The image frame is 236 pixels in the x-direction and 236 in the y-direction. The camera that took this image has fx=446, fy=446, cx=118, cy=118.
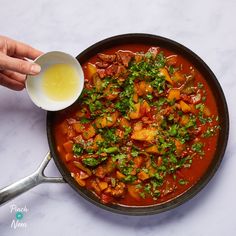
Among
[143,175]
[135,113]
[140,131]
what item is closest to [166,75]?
[135,113]

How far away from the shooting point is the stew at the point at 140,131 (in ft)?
12.7

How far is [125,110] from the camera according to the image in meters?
3.93

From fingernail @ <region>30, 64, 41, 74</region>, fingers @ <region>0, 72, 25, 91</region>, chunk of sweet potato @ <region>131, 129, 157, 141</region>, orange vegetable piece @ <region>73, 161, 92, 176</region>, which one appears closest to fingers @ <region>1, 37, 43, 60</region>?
fingers @ <region>0, 72, 25, 91</region>

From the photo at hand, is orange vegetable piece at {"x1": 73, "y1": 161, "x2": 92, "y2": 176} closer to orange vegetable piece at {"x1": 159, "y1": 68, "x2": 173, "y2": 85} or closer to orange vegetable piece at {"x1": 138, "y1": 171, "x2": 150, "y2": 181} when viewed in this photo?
orange vegetable piece at {"x1": 138, "y1": 171, "x2": 150, "y2": 181}

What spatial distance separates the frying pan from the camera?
3.78m

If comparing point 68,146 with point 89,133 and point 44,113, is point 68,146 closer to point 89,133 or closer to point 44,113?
point 89,133

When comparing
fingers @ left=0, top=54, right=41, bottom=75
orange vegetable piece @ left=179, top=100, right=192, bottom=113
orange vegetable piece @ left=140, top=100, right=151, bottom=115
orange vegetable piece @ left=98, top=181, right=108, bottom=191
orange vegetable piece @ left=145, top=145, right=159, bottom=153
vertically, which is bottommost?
orange vegetable piece @ left=98, top=181, right=108, bottom=191

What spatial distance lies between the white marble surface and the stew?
10.7 inches

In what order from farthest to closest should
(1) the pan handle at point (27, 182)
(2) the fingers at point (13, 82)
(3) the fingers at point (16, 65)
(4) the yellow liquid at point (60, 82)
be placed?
(2) the fingers at point (13, 82), (4) the yellow liquid at point (60, 82), (1) the pan handle at point (27, 182), (3) the fingers at point (16, 65)

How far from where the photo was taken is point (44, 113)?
4219 mm

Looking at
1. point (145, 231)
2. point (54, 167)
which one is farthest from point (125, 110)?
point (145, 231)

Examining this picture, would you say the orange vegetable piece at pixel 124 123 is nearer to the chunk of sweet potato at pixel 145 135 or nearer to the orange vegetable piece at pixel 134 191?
the chunk of sweet potato at pixel 145 135

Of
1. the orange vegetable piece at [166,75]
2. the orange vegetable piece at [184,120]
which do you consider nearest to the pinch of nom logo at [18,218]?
the orange vegetable piece at [184,120]

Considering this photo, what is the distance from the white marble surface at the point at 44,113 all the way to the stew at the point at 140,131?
27cm
